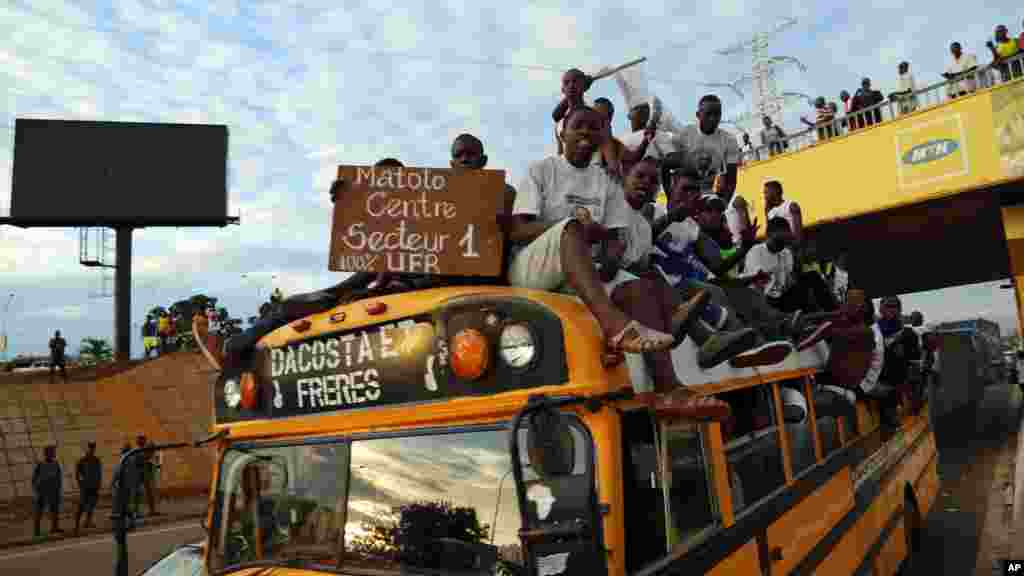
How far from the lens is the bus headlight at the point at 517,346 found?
2402 millimetres

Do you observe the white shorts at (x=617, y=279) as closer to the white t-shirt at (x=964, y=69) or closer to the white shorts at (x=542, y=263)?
the white shorts at (x=542, y=263)

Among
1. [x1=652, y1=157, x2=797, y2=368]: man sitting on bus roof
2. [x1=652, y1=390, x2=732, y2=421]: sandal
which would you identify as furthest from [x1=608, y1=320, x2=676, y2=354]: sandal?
[x1=652, y1=157, x2=797, y2=368]: man sitting on bus roof

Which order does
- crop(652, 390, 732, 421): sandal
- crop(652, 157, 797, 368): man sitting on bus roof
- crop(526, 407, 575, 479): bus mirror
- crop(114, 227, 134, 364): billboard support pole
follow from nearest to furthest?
1. crop(526, 407, 575, 479): bus mirror
2. crop(652, 390, 732, 421): sandal
3. crop(652, 157, 797, 368): man sitting on bus roof
4. crop(114, 227, 134, 364): billboard support pole

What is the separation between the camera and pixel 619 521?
2264 millimetres

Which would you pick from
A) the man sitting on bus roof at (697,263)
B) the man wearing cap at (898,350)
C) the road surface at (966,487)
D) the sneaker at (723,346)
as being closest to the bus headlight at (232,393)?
the sneaker at (723,346)

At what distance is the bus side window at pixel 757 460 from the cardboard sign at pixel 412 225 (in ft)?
4.24

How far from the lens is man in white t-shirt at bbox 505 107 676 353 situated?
2479mm

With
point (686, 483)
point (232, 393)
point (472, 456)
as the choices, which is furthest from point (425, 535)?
point (232, 393)

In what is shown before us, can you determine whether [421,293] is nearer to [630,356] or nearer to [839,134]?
[630,356]

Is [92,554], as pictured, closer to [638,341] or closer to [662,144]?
[662,144]

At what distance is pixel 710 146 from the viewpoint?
7.29 m

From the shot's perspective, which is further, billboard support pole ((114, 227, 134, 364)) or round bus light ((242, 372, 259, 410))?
billboard support pole ((114, 227, 134, 364))

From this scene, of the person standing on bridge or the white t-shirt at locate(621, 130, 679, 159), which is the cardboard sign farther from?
the person standing on bridge

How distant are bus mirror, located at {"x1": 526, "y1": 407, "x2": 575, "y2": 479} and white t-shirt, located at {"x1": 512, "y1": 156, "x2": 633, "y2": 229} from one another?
1647mm
